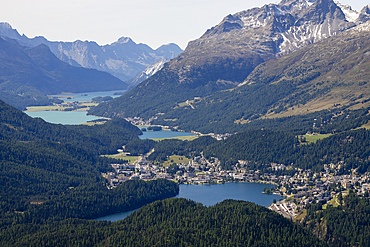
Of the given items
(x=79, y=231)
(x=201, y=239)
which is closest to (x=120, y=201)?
(x=79, y=231)

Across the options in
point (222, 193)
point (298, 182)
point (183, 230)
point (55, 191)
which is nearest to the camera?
point (183, 230)

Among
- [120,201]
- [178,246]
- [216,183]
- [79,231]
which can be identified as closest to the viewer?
[178,246]

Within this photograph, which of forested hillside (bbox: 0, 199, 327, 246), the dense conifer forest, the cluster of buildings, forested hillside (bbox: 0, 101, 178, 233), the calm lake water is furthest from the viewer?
the calm lake water

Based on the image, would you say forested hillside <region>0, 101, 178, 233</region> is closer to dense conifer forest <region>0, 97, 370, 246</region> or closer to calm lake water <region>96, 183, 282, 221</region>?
dense conifer forest <region>0, 97, 370, 246</region>

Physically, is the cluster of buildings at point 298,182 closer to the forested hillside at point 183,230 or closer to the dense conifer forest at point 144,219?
the dense conifer forest at point 144,219

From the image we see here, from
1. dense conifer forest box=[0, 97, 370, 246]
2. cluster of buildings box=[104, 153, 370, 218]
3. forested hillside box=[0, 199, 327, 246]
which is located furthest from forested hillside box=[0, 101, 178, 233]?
forested hillside box=[0, 199, 327, 246]

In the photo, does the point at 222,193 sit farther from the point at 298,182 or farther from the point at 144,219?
the point at 144,219

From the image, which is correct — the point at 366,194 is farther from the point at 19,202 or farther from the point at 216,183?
the point at 19,202

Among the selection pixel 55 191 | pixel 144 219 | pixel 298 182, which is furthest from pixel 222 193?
pixel 55 191

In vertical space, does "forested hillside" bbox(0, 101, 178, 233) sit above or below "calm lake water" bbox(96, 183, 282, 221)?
above
